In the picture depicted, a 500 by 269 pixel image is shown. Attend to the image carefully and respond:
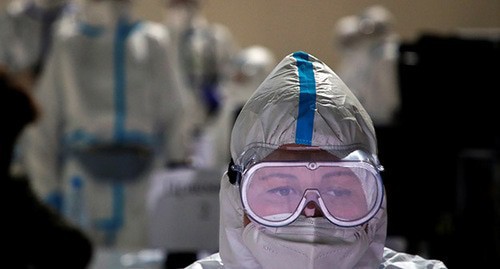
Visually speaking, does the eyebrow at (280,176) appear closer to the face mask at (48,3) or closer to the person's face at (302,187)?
the person's face at (302,187)

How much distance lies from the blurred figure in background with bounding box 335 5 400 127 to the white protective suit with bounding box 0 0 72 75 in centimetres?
200

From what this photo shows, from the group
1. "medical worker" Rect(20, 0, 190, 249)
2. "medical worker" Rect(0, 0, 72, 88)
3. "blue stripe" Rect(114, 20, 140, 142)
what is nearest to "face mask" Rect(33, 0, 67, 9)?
"medical worker" Rect(0, 0, 72, 88)

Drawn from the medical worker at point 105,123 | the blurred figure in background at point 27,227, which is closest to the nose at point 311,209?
the blurred figure in background at point 27,227

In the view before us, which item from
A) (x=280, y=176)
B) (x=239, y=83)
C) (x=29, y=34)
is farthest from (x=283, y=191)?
(x=239, y=83)

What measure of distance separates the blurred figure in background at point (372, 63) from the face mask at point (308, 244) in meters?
4.71

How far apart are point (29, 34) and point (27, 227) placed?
3093 mm

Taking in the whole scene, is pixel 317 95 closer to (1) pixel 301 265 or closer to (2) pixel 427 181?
(1) pixel 301 265

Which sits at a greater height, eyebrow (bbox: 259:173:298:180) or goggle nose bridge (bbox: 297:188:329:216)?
eyebrow (bbox: 259:173:298:180)

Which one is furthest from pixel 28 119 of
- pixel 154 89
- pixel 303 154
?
pixel 154 89

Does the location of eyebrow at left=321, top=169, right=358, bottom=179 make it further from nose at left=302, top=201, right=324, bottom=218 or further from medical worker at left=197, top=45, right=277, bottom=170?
medical worker at left=197, top=45, right=277, bottom=170

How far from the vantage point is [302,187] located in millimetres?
2045

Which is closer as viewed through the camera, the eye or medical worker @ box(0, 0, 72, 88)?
the eye

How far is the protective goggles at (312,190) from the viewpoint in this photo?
6.63 ft

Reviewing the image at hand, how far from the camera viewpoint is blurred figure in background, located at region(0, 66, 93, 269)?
2908mm
